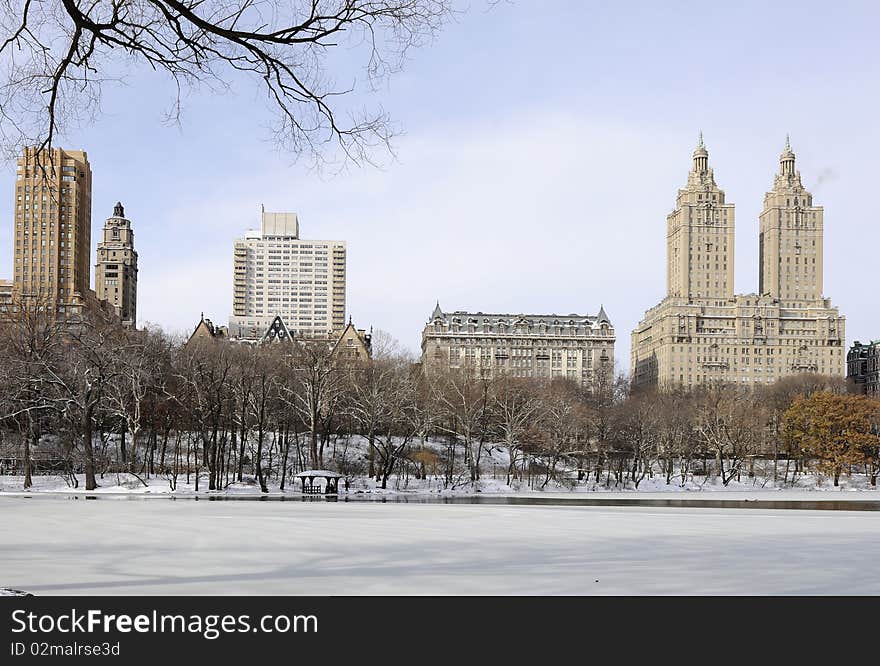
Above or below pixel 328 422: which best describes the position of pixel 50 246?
above

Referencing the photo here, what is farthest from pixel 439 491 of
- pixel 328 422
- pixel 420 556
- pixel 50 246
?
pixel 50 246

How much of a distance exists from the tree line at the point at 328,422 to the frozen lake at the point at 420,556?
2785 centimetres

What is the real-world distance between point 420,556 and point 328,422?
52699mm

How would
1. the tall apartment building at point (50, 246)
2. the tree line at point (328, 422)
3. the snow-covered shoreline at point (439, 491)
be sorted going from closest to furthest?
1. the snow-covered shoreline at point (439, 491)
2. the tree line at point (328, 422)
3. the tall apartment building at point (50, 246)

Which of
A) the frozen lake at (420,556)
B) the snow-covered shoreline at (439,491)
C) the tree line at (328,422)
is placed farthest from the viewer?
the tree line at (328,422)

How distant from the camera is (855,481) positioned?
7031 cm

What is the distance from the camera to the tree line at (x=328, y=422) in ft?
171

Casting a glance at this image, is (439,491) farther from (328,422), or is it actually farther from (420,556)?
(420,556)

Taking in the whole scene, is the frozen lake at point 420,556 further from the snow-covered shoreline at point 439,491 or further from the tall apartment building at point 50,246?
the tall apartment building at point 50,246

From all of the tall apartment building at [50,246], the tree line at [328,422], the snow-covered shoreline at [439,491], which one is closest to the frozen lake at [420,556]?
the snow-covered shoreline at [439,491]

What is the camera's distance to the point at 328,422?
66062mm

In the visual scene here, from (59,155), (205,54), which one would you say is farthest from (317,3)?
(59,155)
